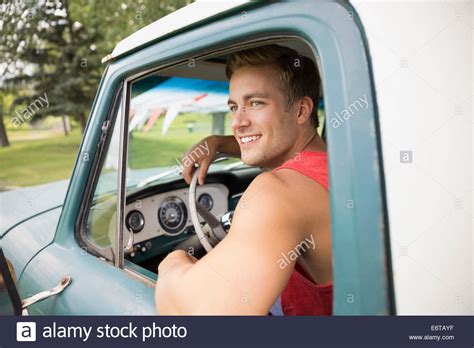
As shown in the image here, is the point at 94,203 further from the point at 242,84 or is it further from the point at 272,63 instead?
the point at 272,63

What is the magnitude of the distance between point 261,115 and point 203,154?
1.95 ft

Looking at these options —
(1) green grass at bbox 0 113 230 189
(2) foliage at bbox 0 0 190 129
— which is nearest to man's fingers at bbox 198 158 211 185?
(1) green grass at bbox 0 113 230 189

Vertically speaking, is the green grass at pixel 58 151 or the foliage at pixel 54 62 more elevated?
the foliage at pixel 54 62

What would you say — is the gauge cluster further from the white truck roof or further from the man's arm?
the man's arm

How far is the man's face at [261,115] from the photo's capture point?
148 centimetres

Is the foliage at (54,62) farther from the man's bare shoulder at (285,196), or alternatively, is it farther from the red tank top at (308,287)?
the man's bare shoulder at (285,196)

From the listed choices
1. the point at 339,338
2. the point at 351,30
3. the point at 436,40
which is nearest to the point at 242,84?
the point at 351,30

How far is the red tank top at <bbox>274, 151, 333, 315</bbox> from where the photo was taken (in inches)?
49.7

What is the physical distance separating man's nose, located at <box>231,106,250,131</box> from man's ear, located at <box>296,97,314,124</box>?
197mm

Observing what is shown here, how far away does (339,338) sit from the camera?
959 millimetres

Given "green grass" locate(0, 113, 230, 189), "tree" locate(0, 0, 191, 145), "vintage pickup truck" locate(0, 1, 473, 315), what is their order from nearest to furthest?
"vintage pickup truck" locate(0, 1, 473, 315), "green grass" locate(0, 113, 230, 189), "tree" locate(0, 0, 191, 145)

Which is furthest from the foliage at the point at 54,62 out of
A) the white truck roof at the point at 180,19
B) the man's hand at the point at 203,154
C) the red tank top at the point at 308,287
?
the red tank top at the point at 308,287

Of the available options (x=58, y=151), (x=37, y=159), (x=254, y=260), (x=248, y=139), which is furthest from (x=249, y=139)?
(x=58, y=151)

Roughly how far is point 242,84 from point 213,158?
0.60m
